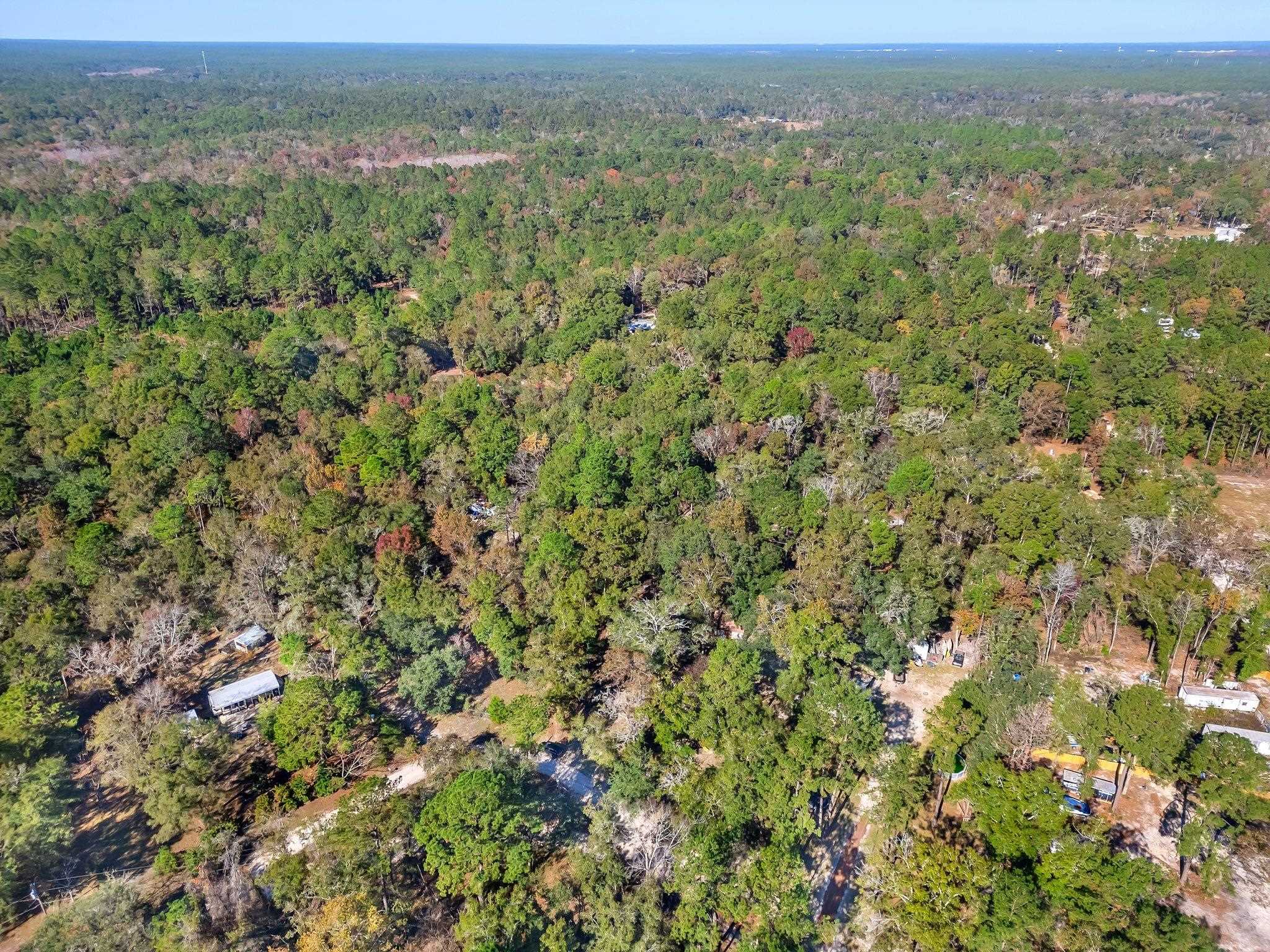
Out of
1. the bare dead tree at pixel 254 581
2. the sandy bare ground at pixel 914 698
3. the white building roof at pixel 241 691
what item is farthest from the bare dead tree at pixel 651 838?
the bare dead tree at pixel 254 581

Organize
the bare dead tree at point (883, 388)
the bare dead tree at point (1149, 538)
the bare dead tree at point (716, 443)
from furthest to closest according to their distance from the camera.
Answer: the bare dead tree at point (883, 388) < the bare dead tree at point (716, 443) < the bare dead tree at point (1149, 538)

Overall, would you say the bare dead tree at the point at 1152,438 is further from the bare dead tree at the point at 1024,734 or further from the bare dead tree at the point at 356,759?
the bare dead tree at the point at 356,759

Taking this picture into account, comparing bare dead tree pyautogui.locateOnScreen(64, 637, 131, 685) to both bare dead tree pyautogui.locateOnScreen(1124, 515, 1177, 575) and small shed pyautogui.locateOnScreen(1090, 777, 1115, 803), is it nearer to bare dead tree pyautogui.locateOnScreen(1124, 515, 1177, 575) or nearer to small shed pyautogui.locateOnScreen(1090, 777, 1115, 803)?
small shed pyautogui.locateOnScreen(1090, 777, 1115, 803)

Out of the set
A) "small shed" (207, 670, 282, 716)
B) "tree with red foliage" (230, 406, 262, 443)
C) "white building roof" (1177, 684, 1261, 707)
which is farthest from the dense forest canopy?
"small shed" (207, 670, 282, 716)

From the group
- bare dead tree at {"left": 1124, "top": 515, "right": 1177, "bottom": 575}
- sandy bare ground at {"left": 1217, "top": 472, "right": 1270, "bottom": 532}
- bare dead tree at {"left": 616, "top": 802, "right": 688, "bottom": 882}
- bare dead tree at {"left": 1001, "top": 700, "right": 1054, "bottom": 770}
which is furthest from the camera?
sandy bare ground at {"left": 1217, "top": 472, "right": 1270, "bottom": 532}

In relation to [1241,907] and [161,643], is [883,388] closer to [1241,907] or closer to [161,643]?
[1241,907]

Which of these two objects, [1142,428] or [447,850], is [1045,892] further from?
[1142,428]
